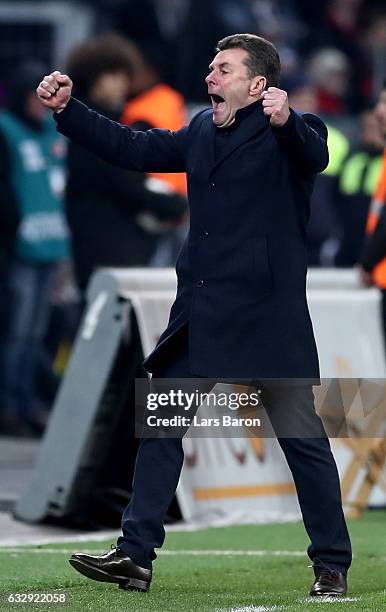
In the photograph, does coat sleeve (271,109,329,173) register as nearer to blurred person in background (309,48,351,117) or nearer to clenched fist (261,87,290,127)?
clenched fist (261,87,290,127)

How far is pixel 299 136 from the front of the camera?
5.67 meters

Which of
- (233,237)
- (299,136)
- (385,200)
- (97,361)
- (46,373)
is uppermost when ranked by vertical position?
(299,136)

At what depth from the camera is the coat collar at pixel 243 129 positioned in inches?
234

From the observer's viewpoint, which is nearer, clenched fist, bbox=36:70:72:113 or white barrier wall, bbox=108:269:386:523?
clenched fist, bbox=36:70:72:113

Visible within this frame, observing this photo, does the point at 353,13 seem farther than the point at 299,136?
Yes

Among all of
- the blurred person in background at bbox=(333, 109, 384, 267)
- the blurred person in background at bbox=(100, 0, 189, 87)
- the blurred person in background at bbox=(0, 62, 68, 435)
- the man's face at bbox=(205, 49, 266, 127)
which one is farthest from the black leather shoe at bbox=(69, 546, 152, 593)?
the blurred person in background at bbox=(100, 0, 189, 87)

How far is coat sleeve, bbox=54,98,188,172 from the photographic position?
6039 millimetres

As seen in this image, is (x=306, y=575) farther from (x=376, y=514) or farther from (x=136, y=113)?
(x=136, y=113)

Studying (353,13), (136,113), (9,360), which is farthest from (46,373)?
(353,13)

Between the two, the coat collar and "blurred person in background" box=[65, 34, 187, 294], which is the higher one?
the coat collar

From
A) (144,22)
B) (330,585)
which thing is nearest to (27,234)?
(144,22)

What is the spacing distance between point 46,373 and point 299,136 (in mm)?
7120

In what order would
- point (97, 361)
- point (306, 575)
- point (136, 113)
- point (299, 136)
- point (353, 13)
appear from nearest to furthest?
1. point (299, 136)
2. point (306, 575)
3. point (97, 361)
4. point (136, 113)
5. point (353, 13)

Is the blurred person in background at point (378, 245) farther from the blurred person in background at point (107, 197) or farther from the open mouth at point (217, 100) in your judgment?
the open mouth at point (217, 100)
